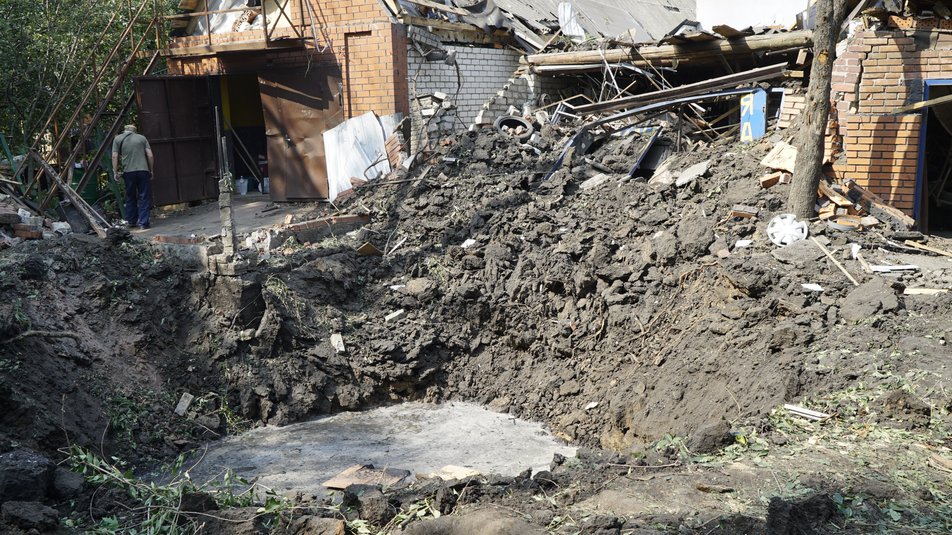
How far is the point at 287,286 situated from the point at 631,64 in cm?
804

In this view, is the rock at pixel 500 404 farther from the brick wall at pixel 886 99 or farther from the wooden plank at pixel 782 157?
the brick wall at pixel 886 99

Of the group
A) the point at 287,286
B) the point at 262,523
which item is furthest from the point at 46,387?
the point at 262,523

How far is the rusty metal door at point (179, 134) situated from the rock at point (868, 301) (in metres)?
11.2

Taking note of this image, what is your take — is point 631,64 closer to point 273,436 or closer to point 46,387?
point 273,436

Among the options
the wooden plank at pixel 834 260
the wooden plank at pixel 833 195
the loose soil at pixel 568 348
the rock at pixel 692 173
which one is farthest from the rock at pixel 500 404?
the wooden plank at pixel 833 195

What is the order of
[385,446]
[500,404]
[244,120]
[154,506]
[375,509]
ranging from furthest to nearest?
[244,120] → [500,404] → [385,446] → [154,506] → [375,509]

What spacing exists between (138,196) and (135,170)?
47 cm

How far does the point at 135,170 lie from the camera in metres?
12.4

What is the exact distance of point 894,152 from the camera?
9.55m

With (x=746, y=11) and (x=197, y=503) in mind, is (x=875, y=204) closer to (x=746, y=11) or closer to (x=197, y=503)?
(x=197, y=503)

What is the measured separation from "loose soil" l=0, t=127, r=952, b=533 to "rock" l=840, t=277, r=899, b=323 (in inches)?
0.8

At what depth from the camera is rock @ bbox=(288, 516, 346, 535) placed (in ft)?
14.9

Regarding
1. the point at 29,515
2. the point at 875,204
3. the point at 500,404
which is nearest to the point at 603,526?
the point at 29,515

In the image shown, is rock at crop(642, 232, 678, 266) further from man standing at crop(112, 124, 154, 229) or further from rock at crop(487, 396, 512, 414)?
man standing at crop(112, 124, 154, 229)
